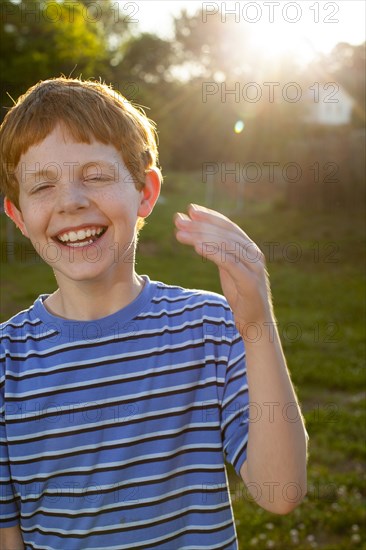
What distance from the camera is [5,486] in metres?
1.71

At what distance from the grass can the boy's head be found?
2.66 meters

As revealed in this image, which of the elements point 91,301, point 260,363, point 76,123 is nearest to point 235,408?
point 260,363

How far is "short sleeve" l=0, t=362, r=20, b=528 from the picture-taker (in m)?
1.70

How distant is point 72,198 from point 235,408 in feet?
2.14

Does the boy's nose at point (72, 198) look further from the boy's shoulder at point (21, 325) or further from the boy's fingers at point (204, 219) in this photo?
the boy's fingers at point (204, 219)

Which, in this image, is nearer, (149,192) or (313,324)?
(149,192)

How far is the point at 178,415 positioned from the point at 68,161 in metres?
0.69

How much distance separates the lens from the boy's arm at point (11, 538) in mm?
1734

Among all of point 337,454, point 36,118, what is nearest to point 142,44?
point 337,454

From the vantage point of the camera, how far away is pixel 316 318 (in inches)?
330

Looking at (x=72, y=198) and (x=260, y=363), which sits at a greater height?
(x=72, y=198)

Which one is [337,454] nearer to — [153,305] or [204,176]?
[153,305]

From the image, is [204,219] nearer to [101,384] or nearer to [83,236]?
[83,236]

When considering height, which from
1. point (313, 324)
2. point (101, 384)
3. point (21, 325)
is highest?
point (21, 325)
